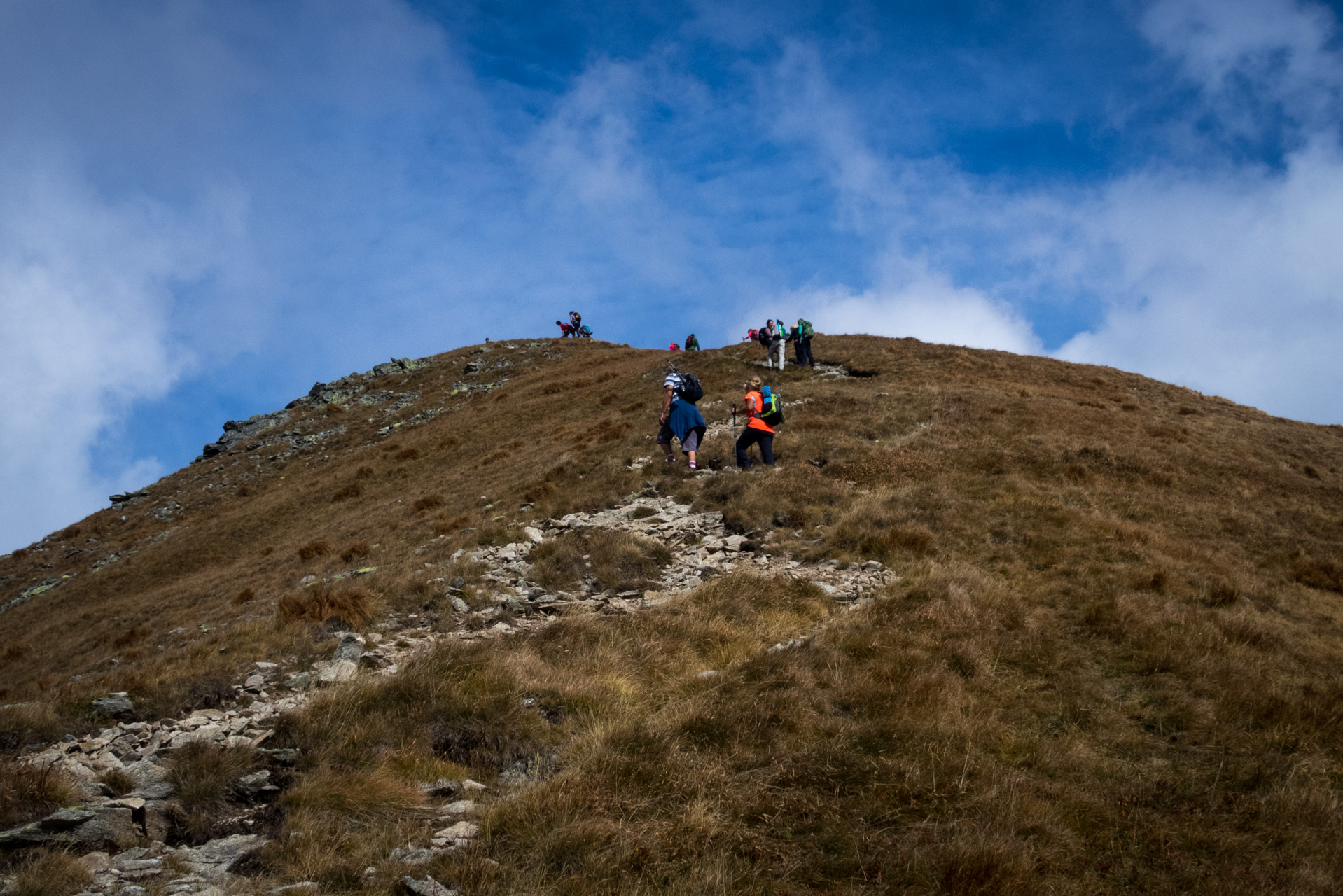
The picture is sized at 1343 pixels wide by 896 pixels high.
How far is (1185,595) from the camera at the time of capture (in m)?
10.0

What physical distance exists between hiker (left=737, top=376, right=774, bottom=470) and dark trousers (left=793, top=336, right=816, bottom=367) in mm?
14443

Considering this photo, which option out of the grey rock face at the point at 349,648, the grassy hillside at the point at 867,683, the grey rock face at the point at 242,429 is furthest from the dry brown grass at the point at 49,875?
the grey rock face at the point at 242,429

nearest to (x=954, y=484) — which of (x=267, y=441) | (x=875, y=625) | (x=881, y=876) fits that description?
(x=875, y=625)

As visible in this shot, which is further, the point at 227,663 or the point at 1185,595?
the point at 1185,595

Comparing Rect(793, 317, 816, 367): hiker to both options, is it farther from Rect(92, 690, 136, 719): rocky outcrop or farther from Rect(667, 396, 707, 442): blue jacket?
Rect(92, 690, 136, 719): rocky outcrop

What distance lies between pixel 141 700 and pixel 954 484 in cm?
1360

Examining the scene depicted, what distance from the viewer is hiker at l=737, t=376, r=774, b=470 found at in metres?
15.8

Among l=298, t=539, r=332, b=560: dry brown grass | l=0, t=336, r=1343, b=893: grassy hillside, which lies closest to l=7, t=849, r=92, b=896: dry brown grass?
l=0, t=336, r=1343, b=893: grassy hillside

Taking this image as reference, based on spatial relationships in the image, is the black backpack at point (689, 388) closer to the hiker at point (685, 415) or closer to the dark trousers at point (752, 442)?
the hiker at point (685, 415)

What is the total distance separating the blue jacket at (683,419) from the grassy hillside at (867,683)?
3.24ft

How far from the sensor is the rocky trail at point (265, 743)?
4.70 meters

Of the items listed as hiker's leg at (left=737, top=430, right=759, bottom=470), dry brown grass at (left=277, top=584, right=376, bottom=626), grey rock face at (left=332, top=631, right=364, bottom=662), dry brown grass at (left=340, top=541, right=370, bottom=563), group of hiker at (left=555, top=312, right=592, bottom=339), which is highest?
group of hiker at (left=555, top=312, right=592, bottom=339)

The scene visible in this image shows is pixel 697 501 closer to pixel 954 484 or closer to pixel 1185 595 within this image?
pixel 954 484

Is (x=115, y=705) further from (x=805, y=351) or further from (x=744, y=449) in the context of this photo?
(x=805, y=351)
